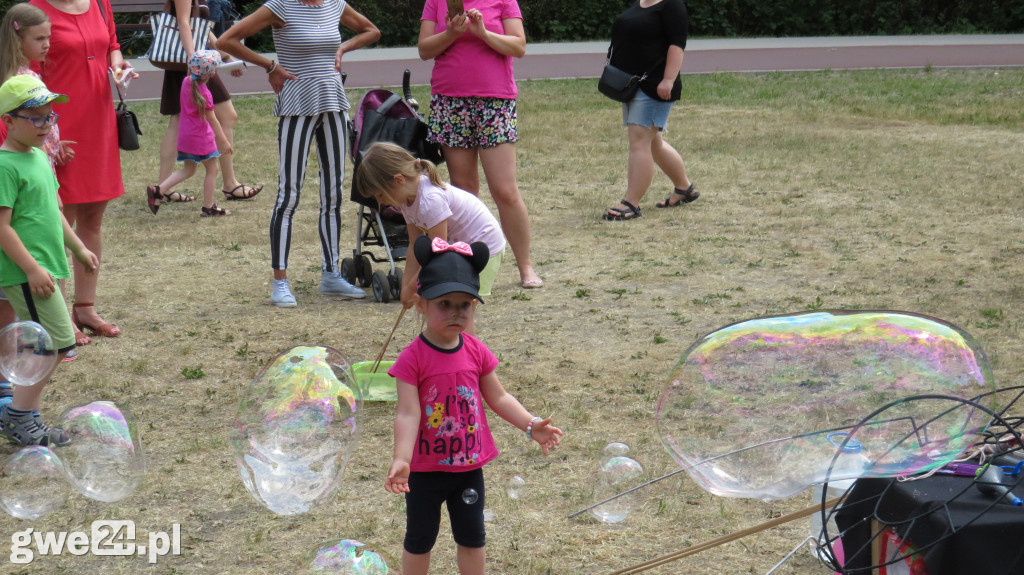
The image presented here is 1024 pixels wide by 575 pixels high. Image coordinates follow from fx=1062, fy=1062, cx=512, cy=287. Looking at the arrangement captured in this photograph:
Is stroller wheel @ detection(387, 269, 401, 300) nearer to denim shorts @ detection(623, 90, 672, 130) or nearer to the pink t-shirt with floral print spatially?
denim shorts @ detection(623, 90, 672, 130)

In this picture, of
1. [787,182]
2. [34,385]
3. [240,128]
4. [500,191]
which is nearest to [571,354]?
[500,191]

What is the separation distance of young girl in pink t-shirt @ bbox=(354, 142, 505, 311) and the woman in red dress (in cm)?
165

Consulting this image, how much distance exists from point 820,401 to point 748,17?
22.8m

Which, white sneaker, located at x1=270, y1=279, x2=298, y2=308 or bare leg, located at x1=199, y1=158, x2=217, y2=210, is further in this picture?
bare leg, located at x1=199, y1=158, x2=217, y2=210

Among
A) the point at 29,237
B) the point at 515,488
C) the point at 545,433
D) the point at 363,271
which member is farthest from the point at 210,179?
the point at 545,433

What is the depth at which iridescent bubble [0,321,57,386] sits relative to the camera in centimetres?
374

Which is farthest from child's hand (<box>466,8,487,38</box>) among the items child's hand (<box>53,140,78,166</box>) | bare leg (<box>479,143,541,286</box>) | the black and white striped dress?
child's hand (<box>53,140,78,166</box>)

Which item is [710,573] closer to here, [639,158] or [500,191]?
[500,191]

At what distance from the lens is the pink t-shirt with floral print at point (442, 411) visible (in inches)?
110

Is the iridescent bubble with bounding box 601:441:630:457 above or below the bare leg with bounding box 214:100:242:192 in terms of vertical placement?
above

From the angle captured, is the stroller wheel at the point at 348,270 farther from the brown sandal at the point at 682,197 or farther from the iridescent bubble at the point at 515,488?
the iridescent bubble at the point at 515,488

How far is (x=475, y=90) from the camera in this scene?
18.4 ft

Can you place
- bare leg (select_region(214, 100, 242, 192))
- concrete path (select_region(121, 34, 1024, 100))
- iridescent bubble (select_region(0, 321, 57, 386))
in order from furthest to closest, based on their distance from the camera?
1. concrete path (select_region(121, 34, 1024, 100))
2. bare leg (select_region(214, 100, 242, 192))
3. iridescent bubble (select_region(0, 321, 57, 386))

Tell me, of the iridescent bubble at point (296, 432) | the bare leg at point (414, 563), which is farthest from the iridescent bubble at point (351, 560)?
the iridescent bubble at point (296, 432)
